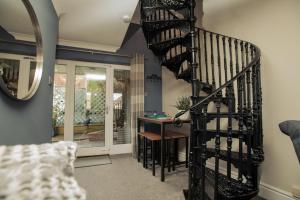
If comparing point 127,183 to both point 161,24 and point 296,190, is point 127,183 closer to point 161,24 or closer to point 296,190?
point 296,190

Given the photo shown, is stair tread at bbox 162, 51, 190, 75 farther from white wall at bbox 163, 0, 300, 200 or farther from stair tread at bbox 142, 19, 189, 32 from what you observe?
white wall at bbox 163, 0, 300, 200

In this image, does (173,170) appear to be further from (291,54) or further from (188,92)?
(291,54)

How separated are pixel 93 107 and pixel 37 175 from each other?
3409 millimetres

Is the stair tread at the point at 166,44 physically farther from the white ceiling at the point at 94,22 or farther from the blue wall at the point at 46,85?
the blue wall at the point at 46,85

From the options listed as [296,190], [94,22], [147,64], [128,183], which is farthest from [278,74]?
[94,22]

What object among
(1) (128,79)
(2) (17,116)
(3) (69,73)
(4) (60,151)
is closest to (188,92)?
(1) (128,79)

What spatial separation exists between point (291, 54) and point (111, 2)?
2519mm

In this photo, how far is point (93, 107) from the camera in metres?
3.93

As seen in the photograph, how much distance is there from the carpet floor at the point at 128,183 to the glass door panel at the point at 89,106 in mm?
902

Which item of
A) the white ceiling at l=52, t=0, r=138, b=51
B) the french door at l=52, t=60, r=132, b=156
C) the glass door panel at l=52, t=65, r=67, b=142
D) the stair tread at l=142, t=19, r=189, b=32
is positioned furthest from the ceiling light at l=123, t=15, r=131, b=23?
the glass door panel at l=52, t=65, r=67, b=142

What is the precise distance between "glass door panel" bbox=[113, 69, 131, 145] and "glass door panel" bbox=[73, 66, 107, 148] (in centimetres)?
25

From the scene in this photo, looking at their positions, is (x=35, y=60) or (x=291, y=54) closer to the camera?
(x=35, y=60)

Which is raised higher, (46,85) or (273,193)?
(46,85)

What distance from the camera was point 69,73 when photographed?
12.2 feet
